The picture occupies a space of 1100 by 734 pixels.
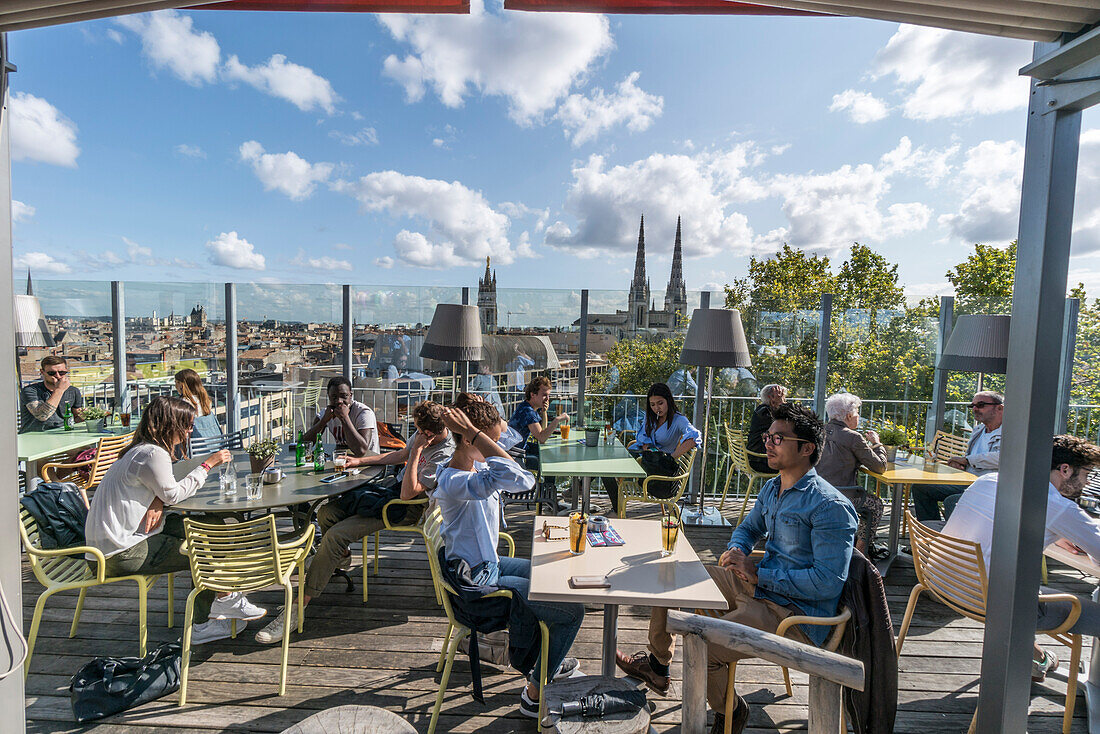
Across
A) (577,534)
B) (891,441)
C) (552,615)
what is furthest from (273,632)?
(891,441)

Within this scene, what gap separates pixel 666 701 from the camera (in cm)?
268

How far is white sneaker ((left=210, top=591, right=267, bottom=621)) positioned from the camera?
312 cm

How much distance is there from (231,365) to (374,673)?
4.74 metres

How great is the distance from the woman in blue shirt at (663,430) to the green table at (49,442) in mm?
4837

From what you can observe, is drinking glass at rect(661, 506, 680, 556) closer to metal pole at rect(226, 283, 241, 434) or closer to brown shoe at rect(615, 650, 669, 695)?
brown shoe at rect(615, 650, 669, 695)

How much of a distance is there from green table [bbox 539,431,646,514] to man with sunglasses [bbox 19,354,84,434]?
4912 millimetres

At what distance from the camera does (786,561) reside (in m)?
2.42

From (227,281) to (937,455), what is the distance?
8120 millimetres

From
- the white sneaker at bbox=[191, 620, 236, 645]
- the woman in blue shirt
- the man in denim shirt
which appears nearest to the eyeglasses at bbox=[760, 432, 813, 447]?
the man in denim shirt

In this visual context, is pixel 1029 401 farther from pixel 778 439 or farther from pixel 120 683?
pixel 120 683

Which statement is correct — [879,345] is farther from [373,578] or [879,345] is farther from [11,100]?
[11,100]

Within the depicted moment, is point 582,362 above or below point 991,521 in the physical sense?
above

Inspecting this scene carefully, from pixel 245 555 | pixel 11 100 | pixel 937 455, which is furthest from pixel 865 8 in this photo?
pixel 937 455

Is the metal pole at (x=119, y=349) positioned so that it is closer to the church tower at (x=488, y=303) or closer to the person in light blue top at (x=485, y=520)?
the church tower at (x=488, y=303)
